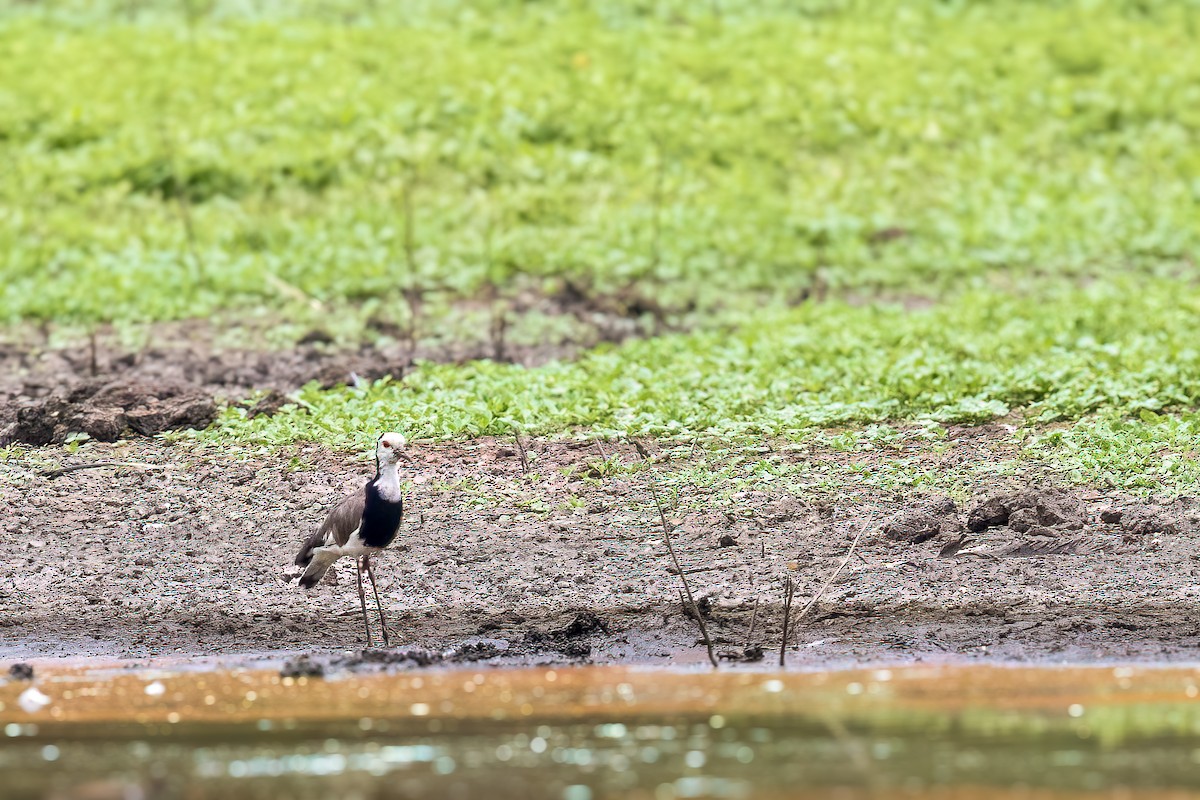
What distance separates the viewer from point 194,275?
15.0 m

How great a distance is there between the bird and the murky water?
106cm

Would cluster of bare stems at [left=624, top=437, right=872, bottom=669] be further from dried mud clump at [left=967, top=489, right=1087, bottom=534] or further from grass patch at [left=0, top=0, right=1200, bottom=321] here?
grass patch at [left=0, top=0, right=1200, bottom=321]

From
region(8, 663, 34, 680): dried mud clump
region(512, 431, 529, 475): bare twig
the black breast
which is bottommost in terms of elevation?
region(512, 431, 529, 475): bare twig

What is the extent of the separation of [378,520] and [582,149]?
974 cm

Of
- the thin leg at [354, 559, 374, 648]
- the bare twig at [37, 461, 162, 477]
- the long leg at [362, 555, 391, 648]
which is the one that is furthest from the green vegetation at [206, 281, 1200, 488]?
the thin leg at [354, 559, 374, 648]

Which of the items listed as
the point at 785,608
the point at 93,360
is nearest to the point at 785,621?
the point at 785,608

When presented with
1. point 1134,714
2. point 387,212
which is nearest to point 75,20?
point 387,212

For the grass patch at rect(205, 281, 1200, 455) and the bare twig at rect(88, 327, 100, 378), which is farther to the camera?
the bare twig at rect(88, 327, 100, 378)

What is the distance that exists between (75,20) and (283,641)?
14589 millimetres

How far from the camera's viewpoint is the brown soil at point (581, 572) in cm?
782

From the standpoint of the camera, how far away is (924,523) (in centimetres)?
876

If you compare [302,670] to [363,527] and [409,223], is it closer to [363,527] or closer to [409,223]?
[363,527]

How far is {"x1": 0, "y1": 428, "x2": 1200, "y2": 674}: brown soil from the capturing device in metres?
7.82

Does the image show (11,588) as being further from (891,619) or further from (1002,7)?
(1002,7)
